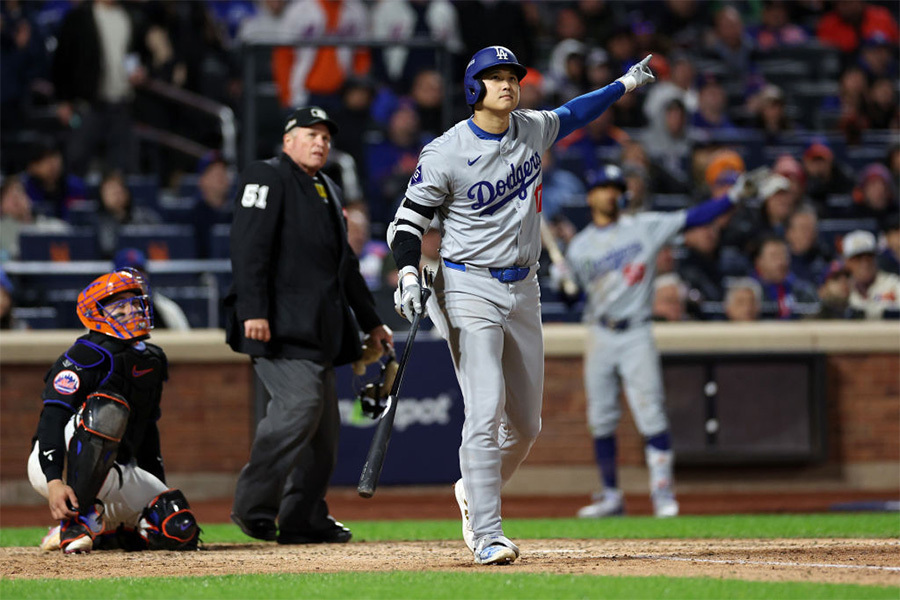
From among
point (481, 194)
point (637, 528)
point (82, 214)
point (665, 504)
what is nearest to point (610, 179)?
point (665, 504)

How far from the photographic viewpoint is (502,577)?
542 cm

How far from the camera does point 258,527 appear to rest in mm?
7281

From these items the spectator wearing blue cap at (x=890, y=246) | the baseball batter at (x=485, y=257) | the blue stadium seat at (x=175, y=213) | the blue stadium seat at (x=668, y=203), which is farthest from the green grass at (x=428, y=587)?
the blue stadium seat at (x=668, y=203)

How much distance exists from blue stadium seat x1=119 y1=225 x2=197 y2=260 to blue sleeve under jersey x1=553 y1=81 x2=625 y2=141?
6544mm

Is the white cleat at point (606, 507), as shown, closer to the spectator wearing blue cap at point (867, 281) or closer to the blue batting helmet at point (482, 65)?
the spectator wearing blue cap at point (867, 281)

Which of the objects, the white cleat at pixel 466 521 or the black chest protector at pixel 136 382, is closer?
the white cleat at pixel 466 521

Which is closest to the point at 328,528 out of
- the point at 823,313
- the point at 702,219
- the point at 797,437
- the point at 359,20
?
the point at 702,219

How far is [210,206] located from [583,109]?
705 cm

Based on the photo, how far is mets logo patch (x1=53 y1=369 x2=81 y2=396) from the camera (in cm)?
675

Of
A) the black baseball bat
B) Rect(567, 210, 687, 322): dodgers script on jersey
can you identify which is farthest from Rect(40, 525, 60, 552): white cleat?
Rect(567, 210, 687, 322): dodgers script on jersey

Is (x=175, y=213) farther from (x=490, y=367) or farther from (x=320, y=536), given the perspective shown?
(x=490, y=367)

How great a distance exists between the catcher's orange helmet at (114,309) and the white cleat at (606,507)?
389cm

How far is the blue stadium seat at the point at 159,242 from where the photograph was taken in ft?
40.4

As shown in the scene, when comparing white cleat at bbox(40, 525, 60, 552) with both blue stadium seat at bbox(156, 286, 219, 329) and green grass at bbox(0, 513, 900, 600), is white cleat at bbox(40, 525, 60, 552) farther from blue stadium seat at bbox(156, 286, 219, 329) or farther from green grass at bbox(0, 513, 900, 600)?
blue stadium seat at bbox(156, 286, 219, 329)
